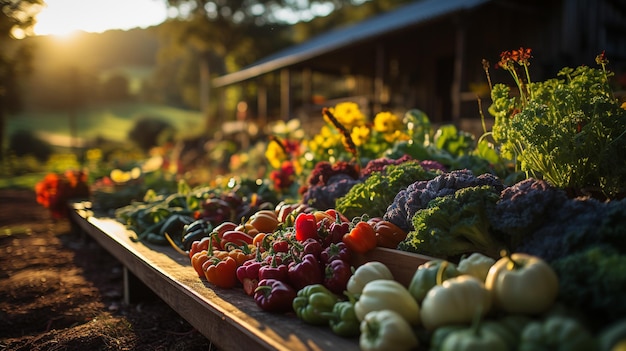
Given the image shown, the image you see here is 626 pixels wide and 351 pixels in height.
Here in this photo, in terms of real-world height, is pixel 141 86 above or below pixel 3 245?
above

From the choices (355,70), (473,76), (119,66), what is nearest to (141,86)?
(119,66)

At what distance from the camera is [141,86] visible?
250 ft

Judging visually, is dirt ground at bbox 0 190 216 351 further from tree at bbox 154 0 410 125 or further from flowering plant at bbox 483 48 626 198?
tree at bbox 154 0 410 125

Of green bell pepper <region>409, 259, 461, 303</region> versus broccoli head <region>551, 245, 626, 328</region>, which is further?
green bell pepper <region>409, 259, 461, 303</region>

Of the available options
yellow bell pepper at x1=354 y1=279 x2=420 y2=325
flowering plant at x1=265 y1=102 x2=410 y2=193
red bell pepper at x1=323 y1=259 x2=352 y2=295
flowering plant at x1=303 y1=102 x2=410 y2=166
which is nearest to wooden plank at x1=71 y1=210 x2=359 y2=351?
yellow bell pepper at x1=354 y1=279 x2=420 y2=325

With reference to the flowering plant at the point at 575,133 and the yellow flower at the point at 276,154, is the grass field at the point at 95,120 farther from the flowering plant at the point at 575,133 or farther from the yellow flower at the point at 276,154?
the flowering plant at the point at 575,133

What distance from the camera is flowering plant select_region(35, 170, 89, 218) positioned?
704 centimetres

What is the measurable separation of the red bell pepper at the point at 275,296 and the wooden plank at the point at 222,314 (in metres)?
0.04

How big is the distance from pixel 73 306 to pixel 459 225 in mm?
3159

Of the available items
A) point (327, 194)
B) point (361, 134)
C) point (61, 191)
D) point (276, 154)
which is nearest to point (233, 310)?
point (327, 194)

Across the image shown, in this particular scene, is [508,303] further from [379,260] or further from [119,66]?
[119,66]

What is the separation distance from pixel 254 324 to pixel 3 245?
5.60 m

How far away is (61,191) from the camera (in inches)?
277

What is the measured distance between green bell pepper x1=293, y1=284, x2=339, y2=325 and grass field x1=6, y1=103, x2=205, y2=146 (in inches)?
1729
